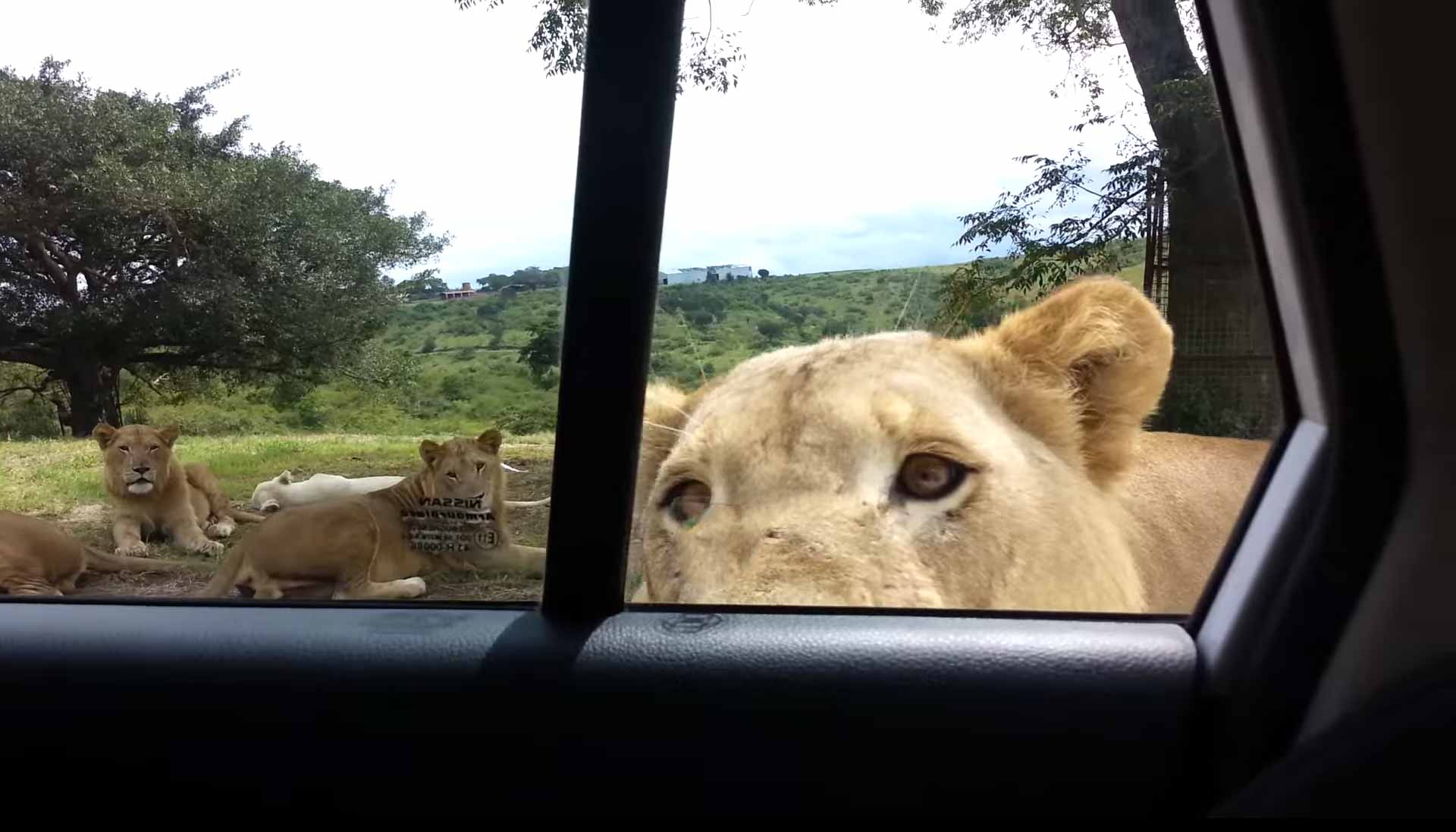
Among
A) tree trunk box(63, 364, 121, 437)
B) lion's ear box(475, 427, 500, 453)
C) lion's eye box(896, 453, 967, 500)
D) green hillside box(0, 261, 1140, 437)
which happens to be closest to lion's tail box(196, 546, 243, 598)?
green hillside box(0, 261, 1140, 437)

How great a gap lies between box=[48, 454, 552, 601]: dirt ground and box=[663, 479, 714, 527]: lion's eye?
26 centimetres

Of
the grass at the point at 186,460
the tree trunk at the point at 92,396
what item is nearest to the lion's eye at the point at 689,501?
the grass at the point at 186,460

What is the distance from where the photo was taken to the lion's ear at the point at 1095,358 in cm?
186

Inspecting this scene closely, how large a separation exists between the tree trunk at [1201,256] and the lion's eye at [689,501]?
33.5 inches

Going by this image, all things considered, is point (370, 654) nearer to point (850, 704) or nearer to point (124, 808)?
point (124, 808)

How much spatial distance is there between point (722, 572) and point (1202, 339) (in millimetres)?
927

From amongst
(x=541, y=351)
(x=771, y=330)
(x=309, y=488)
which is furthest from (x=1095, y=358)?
(x=309, y=488)

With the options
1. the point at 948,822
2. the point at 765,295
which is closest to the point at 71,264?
the point at 765,295

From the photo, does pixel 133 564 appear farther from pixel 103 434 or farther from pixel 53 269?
pixel 53 269

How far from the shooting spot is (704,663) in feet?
5.69

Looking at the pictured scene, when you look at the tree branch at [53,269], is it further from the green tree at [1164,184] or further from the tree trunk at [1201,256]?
the tree trunk at [1201,256]

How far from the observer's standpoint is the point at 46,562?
207 centimetres

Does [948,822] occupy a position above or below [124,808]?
above

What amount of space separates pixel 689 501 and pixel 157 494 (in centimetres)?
105
